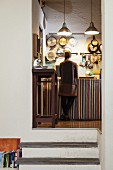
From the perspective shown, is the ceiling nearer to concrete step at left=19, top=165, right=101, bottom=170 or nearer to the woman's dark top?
the woman's dark top

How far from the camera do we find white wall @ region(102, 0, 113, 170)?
4523 millimetres

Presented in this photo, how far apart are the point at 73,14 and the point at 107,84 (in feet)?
23.6

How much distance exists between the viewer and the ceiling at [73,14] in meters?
11.1

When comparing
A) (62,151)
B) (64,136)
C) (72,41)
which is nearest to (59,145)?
(62,151)

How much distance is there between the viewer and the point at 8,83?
579 centimetres

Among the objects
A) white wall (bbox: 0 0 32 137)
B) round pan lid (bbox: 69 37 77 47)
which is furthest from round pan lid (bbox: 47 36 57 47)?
white wall (bbox: 0 0 32 137)

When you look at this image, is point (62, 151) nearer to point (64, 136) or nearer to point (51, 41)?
point (64, 136)

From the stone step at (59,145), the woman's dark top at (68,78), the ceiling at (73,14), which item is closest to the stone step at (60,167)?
the stone step at (59,145)

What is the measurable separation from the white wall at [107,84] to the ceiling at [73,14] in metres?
6.63

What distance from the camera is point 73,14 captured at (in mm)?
11375

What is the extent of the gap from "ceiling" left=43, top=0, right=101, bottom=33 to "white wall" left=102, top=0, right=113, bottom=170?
663 centimetres

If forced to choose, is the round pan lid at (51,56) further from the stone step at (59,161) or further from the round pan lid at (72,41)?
the stone step at (59,161)

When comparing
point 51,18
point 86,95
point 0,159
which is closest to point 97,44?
point 51,18

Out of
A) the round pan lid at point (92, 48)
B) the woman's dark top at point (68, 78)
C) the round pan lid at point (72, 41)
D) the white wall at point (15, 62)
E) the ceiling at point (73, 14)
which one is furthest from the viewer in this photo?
the round pan lid at point (72, 41)
